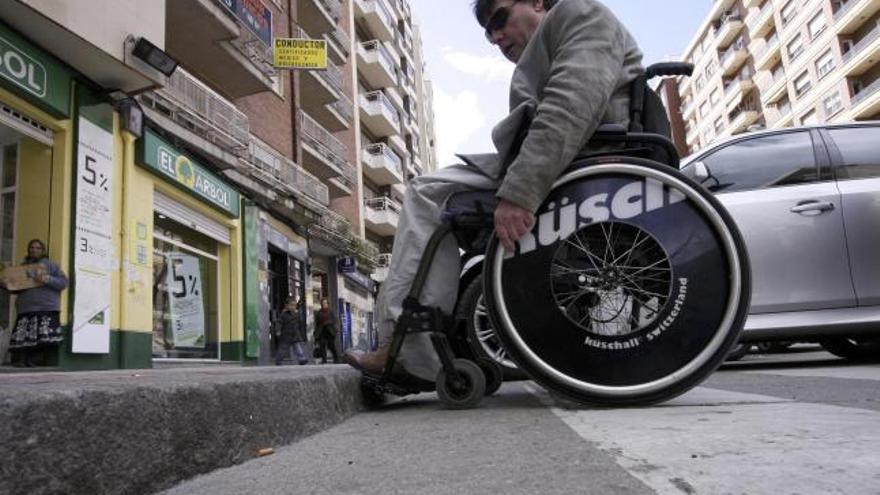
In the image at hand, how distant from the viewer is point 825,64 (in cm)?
4000

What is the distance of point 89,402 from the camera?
44.4 inches

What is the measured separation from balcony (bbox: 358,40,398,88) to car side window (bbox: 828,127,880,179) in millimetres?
28214

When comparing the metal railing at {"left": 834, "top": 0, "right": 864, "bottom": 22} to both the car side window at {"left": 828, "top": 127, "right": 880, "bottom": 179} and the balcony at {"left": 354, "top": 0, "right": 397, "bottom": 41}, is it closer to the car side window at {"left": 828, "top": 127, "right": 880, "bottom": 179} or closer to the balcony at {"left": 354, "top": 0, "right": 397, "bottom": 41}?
the balcony at {"left": 354, "top": 0, "right": 397, "bottom": 41}

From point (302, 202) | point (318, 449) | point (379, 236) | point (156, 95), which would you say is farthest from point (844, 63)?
point (318, 449)

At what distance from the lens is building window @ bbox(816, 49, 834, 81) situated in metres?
39.1

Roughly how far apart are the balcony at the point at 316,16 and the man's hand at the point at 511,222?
19114 millimetres

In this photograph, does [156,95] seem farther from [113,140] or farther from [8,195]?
[8,195]

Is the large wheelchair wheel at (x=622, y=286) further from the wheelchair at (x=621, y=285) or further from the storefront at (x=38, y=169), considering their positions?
the storefront at (x=38, y=169)

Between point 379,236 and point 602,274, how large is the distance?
3110cm

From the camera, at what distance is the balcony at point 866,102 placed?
34.2 m

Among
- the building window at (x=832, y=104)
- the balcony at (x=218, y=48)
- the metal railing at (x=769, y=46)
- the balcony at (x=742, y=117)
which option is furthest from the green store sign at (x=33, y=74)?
the balcony at (x=742, y=117)

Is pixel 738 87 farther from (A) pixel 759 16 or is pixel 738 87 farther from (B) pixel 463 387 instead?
(B) pixel 463 387

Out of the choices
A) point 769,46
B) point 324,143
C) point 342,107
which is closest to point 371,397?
point 324,143

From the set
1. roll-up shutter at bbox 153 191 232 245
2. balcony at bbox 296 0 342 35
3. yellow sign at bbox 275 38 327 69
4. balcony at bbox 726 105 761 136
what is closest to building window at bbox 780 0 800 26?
balcony at bbox 726 105 761 136
